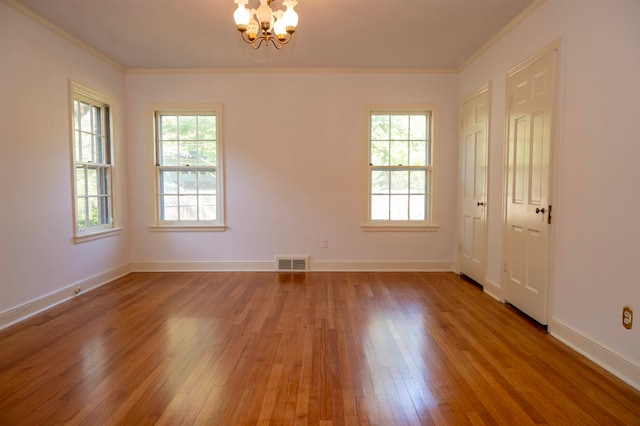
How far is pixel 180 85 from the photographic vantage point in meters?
4.83

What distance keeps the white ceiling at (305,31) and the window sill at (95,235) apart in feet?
7.14

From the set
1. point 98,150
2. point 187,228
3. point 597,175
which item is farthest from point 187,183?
point 597,175

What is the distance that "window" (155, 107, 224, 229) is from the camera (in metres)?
4.92

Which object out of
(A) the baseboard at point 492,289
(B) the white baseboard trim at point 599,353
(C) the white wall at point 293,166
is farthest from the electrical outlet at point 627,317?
(C) the white wall at point 293,166

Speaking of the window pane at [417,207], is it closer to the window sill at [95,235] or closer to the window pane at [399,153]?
the window pane at [399,153]

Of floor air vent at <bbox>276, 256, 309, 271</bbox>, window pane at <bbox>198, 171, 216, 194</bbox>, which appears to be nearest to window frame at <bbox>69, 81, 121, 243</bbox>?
window pane at <bbox>198, 171, 216, 194</bbox>

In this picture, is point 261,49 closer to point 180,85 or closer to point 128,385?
point 180,85

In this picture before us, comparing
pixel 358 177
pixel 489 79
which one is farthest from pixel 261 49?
pixel 489 79

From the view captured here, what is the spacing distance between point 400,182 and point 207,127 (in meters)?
2.85

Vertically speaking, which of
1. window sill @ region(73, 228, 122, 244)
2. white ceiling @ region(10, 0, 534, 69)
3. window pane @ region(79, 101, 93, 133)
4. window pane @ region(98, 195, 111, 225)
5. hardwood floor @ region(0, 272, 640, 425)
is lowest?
hardwood floor @ region(0, 272, 640, 425)

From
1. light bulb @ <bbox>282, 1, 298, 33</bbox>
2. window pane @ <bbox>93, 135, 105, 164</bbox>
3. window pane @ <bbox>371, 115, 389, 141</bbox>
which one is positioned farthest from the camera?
window pane @ <bbox>371, 115, 389, 141</bbox>

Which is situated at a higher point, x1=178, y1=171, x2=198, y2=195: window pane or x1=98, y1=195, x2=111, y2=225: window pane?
x1=178, y1=171, x2=198, y2=195: window pane

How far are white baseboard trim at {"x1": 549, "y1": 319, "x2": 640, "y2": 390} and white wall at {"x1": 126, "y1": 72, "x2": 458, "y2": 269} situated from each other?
2.24 metres

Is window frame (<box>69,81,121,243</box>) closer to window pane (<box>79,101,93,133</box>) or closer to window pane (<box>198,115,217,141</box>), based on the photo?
window pane (<box>79,101,93,133</box>)
